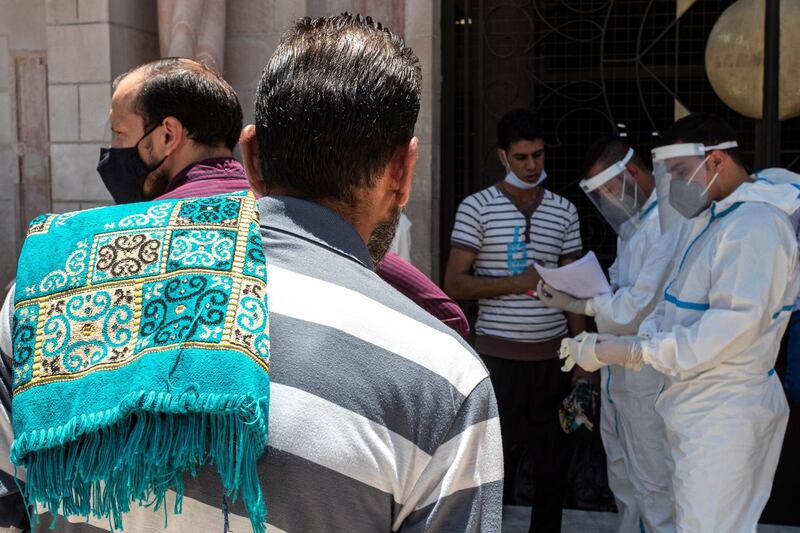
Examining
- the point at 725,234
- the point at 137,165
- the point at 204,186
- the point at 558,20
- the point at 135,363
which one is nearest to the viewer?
the point at 135,363

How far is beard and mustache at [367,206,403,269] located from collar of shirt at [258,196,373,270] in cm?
9

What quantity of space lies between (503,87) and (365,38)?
4.28m

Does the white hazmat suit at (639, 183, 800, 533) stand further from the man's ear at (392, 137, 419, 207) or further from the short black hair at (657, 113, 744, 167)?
the man's ear at (392, 137, 419, 207)

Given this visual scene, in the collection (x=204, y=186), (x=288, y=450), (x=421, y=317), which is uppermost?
(x=204, y=186)

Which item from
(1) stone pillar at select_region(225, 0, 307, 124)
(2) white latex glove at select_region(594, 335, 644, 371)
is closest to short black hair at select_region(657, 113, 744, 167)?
(2) white latex glove at select_region(594, 335, 644, 371)

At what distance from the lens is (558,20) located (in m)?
5.34

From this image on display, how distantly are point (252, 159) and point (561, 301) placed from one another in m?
3.31

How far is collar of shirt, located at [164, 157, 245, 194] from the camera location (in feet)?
8.54

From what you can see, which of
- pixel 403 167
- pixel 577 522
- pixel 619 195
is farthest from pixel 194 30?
pixel 403 167

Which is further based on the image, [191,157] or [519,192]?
[519,192]

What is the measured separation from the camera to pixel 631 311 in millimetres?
4324

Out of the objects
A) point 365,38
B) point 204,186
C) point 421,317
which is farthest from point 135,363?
point 204,186

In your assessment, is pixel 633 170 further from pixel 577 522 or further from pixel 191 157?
pixel 191 157

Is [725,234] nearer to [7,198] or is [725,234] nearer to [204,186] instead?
[204,186]
